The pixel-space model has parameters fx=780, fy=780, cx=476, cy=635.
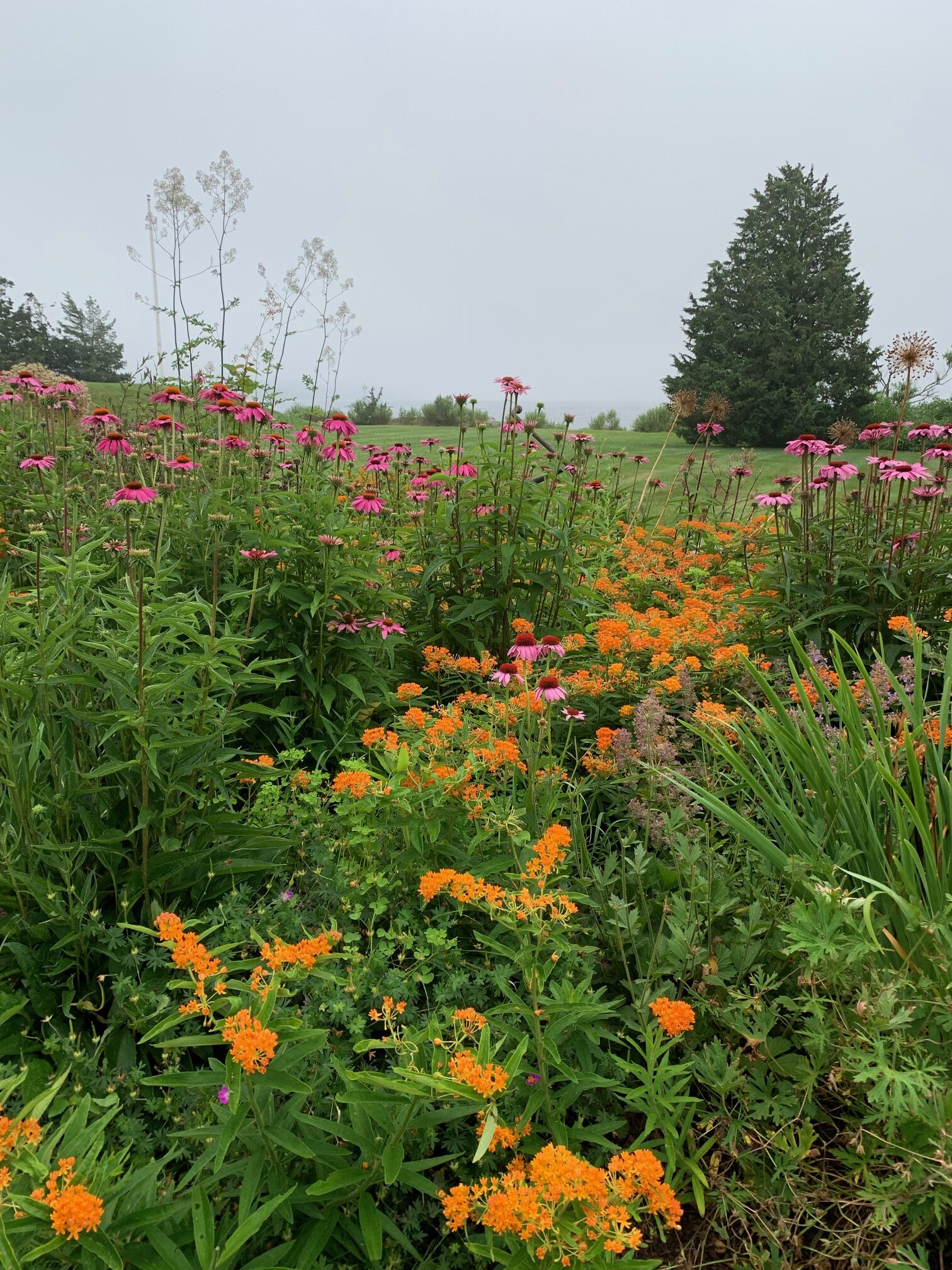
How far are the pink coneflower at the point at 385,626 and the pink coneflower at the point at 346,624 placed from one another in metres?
0.05

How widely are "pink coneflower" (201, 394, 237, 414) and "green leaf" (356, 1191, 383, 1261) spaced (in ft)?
8.27

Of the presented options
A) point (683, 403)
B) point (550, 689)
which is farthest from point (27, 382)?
point (683, 403)

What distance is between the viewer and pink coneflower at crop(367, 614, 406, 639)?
9.31ft

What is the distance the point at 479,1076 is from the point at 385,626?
6.43ft

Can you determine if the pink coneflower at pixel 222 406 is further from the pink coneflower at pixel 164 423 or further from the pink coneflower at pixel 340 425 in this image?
the pink coneflower at pixel 340 425

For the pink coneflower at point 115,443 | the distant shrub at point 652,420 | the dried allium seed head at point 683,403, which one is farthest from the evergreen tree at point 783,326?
the pink coneflower at point 115,443

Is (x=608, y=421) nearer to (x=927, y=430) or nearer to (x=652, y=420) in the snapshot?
(x=652, y=420)

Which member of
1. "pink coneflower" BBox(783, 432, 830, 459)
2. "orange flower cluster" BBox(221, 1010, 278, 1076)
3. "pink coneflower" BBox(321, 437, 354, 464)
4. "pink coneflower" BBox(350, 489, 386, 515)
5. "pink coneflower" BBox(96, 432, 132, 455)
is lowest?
"orange flower cluster" BBox(221, 1010, 278, 1076)

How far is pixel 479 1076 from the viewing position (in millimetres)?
1040

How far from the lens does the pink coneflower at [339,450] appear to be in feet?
11.5

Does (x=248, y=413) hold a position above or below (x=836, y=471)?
above

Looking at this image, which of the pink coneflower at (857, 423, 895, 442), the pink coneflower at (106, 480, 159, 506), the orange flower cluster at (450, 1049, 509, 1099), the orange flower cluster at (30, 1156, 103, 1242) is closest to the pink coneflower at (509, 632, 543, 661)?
the pink coneflower at (106, 480, 159, 506)

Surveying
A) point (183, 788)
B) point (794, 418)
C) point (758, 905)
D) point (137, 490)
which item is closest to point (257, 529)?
point (137, 490)

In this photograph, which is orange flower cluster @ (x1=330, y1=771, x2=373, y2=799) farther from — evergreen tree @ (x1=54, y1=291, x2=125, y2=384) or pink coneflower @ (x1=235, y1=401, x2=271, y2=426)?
evergreen tree @ (x1=54, y1=291, x2=125, y2=384)
